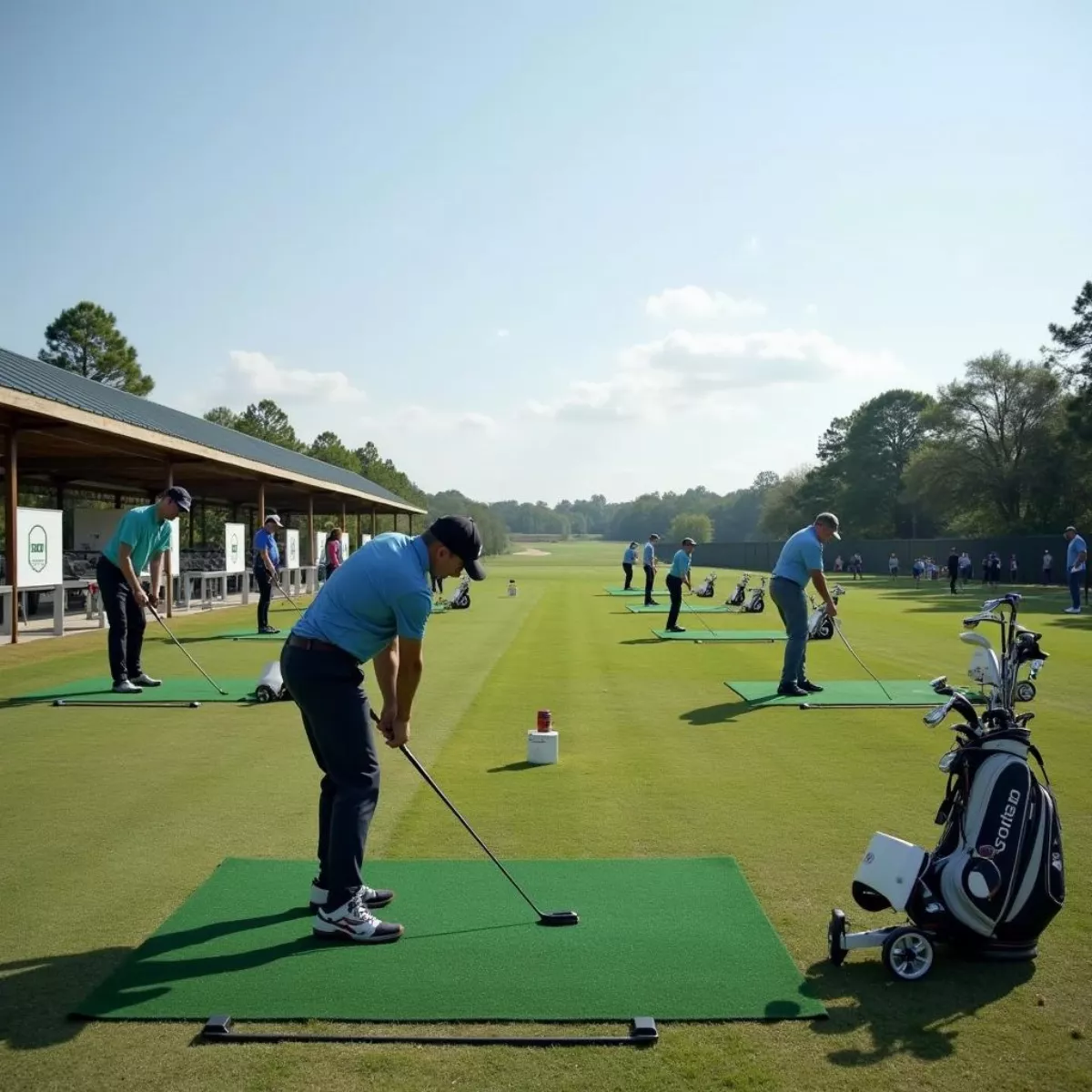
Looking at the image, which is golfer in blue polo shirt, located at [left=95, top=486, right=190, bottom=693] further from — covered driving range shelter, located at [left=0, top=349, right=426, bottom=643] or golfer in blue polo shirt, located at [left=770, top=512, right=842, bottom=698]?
golfer in blue polo shirt, located at [left=770, top=512, right=842, bottom=698]

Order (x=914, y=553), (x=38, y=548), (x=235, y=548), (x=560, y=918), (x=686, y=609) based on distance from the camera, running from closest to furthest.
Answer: (x=560, y=918)
(x=38, y=548)
(x=686, y=609)
(x=235, y=548)
(x=914, y=553)

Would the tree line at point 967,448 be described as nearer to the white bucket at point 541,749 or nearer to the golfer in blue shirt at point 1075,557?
the golfer in blue shirt at point 1075,557

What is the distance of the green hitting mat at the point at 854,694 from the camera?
10719 millimetres

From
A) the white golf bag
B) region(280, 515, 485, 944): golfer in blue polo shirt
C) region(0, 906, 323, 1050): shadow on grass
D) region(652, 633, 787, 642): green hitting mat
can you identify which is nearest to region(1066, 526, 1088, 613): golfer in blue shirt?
region(652, 633, 787, 642): green hitting mat

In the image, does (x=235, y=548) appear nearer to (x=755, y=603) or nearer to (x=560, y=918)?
(x=755, y=603)

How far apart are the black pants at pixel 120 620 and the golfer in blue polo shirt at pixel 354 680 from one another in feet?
21.6

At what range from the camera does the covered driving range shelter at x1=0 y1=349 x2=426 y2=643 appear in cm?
1627

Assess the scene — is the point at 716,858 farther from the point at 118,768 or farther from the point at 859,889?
the point at 118,768

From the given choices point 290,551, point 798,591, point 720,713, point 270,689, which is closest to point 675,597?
point 798,591

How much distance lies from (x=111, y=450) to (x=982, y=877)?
2126 cm

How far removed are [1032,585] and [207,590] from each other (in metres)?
37.1

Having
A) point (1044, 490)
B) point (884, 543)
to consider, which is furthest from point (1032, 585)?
point (884, 543)

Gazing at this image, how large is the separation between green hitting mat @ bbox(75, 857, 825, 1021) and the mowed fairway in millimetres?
103

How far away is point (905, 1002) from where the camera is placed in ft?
12.8
